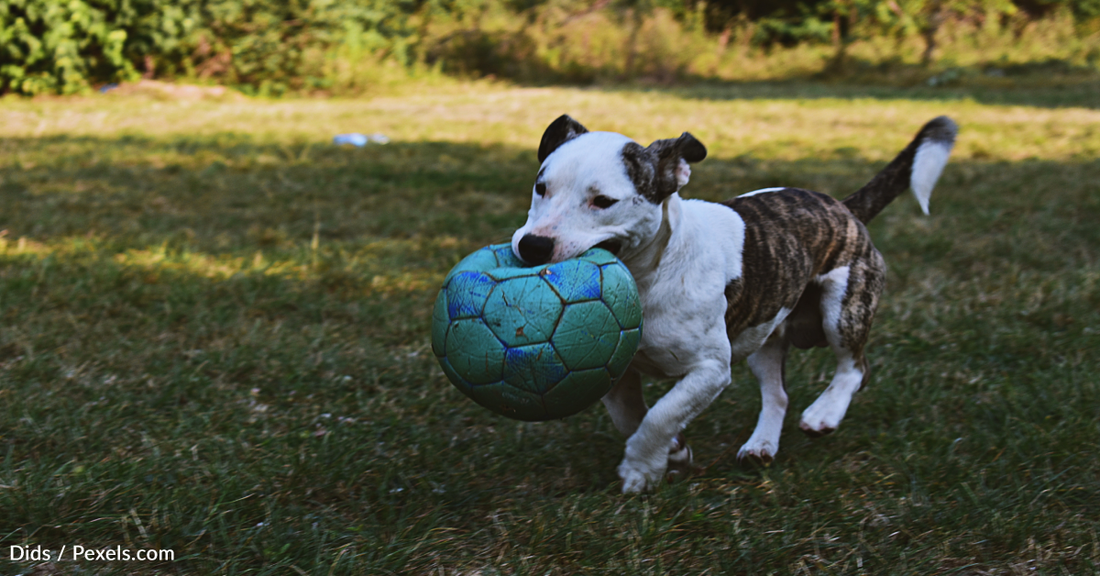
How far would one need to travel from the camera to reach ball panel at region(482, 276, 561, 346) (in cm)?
229

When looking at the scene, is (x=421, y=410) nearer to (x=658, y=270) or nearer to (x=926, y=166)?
(x=658, y=270)

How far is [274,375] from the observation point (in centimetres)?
373

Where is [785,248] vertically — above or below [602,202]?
below

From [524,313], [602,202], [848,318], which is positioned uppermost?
[602,202]

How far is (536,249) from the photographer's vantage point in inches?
97.3

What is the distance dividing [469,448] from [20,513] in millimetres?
1423

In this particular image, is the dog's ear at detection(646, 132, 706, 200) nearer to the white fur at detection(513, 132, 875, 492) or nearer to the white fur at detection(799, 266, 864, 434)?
the white fur at detection(513, 132, 875, 492)

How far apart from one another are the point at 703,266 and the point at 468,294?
0.88 metres

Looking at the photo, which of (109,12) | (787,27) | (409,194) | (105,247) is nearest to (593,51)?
(787,27)

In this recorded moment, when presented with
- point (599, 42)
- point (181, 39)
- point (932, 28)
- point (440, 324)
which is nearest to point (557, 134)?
point (440, 324)

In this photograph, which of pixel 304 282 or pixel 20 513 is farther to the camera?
pixel 304 282

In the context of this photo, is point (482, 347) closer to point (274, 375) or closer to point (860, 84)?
point (274, 375)

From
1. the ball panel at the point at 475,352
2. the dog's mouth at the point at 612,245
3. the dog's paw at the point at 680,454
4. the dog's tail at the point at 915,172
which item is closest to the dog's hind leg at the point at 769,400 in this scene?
the dog's paw at the point at 680,454

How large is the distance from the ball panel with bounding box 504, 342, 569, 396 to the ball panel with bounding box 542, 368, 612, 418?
30 millimetres
